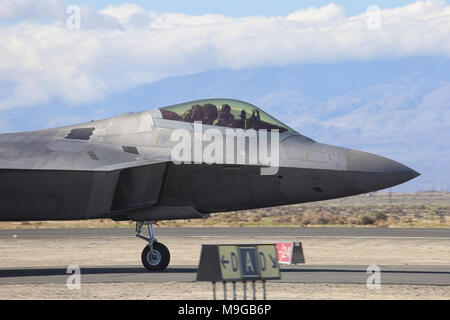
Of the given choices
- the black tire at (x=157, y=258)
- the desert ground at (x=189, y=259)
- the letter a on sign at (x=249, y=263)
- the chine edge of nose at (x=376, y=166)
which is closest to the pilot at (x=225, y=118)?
the chine edge of nose at (x=376, y=166)

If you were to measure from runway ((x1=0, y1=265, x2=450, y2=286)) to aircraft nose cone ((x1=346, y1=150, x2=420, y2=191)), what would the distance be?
1918mm

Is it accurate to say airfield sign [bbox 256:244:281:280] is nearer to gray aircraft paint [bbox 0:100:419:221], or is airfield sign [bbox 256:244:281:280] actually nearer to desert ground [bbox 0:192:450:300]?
desert ground [bbox 0:192:450:300]

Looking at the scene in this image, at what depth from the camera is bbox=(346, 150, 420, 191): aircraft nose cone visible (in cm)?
1642

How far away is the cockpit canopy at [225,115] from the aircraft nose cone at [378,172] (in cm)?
177

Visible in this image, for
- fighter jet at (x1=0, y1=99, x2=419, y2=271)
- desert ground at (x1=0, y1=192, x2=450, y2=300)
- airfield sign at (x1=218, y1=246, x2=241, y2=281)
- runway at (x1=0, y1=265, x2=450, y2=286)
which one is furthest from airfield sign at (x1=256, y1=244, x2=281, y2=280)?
fighter jet at (x1=0, y1=99, x2=419, y2=271)

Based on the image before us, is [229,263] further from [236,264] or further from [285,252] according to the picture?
[285,252]

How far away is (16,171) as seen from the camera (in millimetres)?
17031

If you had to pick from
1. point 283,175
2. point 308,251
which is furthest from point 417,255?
point 283,175

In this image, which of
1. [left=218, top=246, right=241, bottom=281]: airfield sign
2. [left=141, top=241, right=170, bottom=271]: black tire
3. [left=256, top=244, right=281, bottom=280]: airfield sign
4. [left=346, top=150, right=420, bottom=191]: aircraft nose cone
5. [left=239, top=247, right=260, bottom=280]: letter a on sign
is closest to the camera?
[left=218, top=246, right=241, bottom=281]: airfield sign

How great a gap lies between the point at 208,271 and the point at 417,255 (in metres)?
15.0

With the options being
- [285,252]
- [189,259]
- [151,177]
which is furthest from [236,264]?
[189,259]

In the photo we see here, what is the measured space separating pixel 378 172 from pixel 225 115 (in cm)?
339
